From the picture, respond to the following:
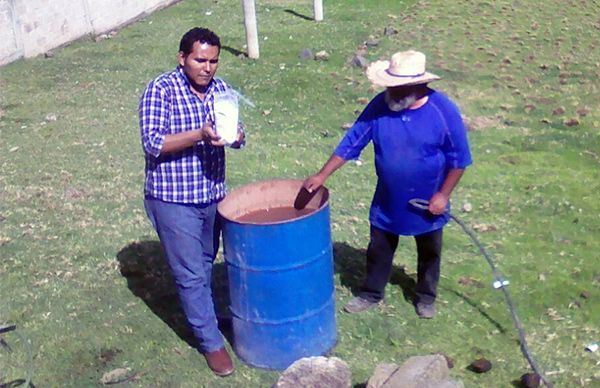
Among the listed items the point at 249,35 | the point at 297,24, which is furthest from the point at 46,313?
the point at 297,24

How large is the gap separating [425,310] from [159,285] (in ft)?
5.92

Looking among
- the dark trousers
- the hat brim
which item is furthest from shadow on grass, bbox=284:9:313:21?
the hat brim

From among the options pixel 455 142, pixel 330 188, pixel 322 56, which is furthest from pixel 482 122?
pixel 455 142

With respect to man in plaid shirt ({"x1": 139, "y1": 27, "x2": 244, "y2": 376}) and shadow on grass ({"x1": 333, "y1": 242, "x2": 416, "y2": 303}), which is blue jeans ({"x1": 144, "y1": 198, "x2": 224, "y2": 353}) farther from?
shadow on grass ({"x1": 333, "y1": 242, "x2": 416, "y2": 303})

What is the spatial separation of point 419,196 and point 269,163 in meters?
3.54

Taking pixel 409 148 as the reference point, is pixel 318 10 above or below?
below

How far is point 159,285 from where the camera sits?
6.54 meters

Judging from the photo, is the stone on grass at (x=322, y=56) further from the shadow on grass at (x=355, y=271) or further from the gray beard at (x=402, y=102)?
the gray beard at (x=402, y=102)

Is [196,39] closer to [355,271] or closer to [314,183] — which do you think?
[314,183]

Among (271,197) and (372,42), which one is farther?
(372,42)

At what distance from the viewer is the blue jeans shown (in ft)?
16.8

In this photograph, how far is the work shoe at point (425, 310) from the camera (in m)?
6.00

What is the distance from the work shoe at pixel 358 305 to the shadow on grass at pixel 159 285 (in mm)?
754

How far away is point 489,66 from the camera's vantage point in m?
12.6
